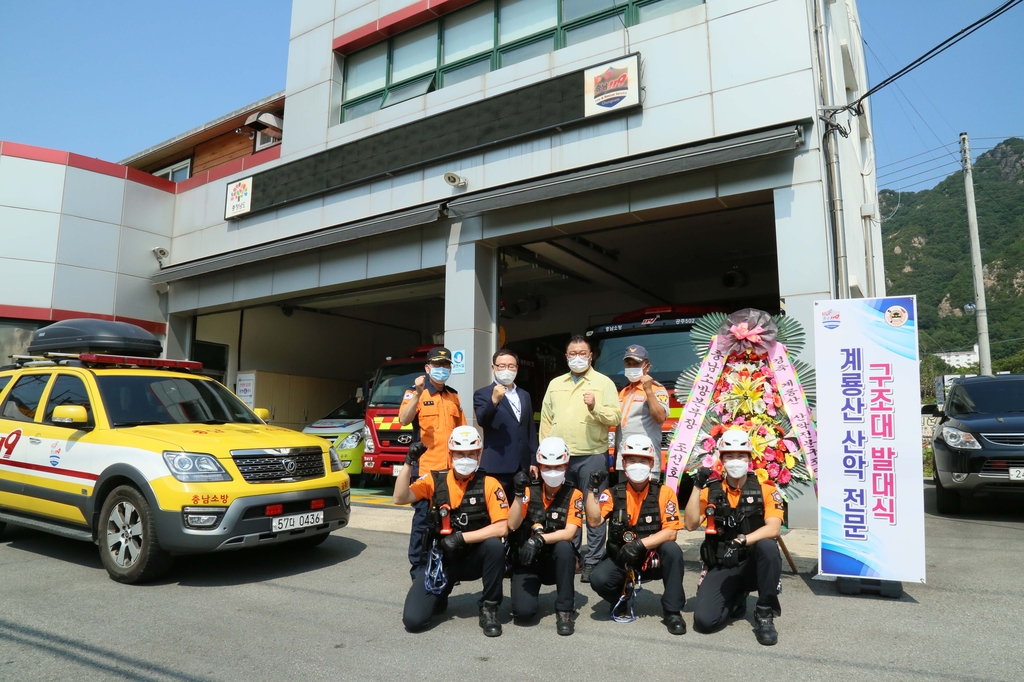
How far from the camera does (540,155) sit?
34.3 feet

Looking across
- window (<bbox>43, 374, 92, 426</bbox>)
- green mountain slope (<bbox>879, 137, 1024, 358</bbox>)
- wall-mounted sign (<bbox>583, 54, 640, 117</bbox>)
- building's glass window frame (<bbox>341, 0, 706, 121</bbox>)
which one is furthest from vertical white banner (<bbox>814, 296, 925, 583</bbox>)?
green mountain slope (<bbox>879, 137, 1024, 358</bbox>)

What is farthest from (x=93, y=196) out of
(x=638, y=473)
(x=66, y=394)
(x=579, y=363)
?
(x=638, y=473)

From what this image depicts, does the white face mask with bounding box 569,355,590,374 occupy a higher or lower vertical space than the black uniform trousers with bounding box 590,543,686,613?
higher

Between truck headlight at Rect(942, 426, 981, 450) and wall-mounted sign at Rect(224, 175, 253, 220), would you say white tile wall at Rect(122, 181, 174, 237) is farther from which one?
truck headlight at Rect(942, 426, 981, 450)

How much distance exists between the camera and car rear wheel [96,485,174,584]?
544 cm

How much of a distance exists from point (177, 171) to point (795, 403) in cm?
1776

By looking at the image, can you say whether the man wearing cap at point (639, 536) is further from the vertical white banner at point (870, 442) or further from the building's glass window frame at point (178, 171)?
the building's glass window frame at point (178, 171)

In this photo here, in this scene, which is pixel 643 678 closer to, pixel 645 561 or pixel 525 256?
pixel 645 561

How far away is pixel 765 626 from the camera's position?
13.6ft

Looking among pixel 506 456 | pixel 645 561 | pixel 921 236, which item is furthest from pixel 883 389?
pixel 921 236

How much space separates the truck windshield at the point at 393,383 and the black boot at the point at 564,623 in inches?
299

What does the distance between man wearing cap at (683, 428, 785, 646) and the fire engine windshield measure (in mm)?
4716

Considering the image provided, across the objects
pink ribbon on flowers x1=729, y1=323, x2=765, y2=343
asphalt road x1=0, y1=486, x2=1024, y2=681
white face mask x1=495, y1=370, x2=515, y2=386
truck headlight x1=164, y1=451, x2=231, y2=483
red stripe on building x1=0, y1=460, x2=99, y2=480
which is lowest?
asphalt road x1=0, y1=486, x2=1024, y2=681

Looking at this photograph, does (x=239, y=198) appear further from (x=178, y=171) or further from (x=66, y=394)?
(x=66, y=394)
